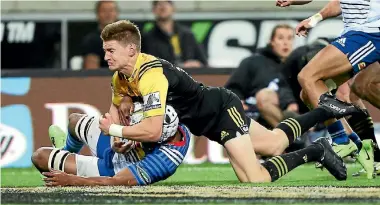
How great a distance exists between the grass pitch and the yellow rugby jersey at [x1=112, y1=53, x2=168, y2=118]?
64cm

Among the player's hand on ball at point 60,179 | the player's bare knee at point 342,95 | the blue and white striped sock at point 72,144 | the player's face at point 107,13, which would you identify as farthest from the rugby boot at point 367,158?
the player's face at point 107,13

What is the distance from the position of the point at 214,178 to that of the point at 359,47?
189cm

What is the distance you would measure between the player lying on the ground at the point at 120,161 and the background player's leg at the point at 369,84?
6.26 feet

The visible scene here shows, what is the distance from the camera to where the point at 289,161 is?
1016 centimetres

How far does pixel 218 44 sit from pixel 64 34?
7.23 feet

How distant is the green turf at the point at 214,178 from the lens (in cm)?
1022

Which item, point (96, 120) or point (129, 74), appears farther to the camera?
point (96, 120)

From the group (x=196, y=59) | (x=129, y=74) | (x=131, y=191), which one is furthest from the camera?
(x=196, y=59)

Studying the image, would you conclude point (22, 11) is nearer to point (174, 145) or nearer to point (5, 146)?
point (5, 146)

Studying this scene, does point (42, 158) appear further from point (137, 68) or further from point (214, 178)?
point (214, 178)

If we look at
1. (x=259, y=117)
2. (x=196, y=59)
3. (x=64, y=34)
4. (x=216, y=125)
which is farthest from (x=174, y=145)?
(x=64, y=34)

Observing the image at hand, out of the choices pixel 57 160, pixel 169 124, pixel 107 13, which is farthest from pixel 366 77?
pixel 107 13

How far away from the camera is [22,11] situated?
56.5ft

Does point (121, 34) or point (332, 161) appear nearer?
point (121, 34)
